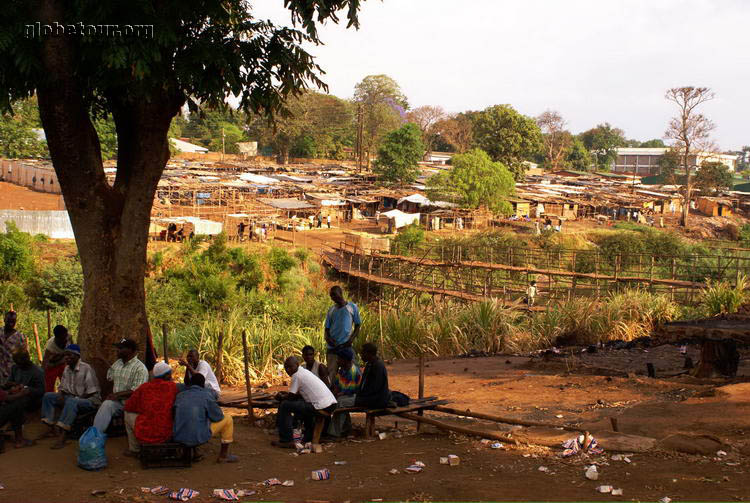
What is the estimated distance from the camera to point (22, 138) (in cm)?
4122

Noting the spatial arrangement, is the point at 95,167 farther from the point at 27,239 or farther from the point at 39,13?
the point at 27,239

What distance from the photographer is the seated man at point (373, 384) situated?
678cm

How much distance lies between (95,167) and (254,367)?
420 centimetres

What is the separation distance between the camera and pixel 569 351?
12.2m

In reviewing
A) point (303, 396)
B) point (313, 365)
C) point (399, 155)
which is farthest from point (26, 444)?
point (399, 155)

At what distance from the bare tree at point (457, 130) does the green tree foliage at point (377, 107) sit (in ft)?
19.4

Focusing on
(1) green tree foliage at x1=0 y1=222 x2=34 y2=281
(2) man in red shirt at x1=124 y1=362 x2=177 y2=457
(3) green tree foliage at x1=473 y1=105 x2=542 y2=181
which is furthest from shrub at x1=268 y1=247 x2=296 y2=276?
(3) green tree foliage at x1=473 y1=105 x2=542 y2=181

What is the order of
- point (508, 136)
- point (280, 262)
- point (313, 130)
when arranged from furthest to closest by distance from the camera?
point (313, 130) < point (508, 136) < point (280, 262)

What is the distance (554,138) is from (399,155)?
35.3 metres

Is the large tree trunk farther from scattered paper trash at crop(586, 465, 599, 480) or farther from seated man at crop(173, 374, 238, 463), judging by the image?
scattered paper trash at crop(586, 465, 599, 480)

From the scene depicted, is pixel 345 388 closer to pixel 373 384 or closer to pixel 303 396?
pixel 373 384

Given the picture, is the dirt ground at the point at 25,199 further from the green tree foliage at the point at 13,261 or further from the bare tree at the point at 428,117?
the bare tree at the point at 428,117

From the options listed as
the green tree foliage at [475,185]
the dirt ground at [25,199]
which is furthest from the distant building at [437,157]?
the dirt ground at [25,199]

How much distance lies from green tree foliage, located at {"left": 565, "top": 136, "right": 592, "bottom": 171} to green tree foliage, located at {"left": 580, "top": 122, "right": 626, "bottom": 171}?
6305 millimetres
